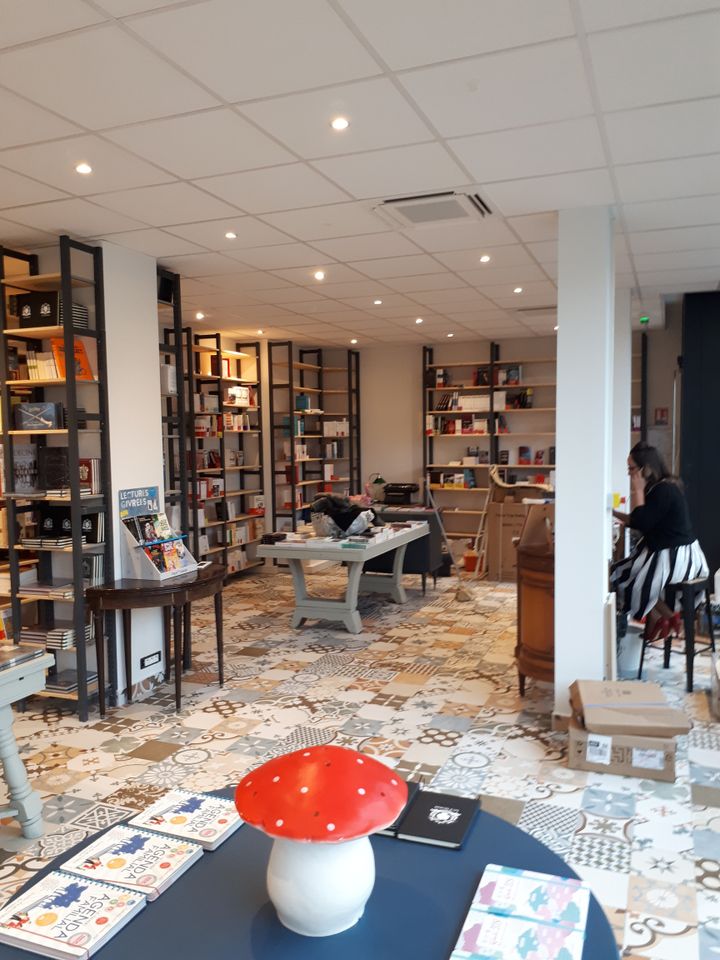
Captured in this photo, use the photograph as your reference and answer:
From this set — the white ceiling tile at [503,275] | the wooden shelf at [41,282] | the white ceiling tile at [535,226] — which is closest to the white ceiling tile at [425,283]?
the white ceiling tile at [503,275]

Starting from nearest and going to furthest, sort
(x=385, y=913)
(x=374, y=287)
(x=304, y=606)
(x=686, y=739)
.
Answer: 1. (x=385, y=913)
2. (x=686, y=739)
3. (x=374, y=287)
4. (x=304, y=606)

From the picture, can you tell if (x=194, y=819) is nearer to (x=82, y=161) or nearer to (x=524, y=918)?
(x=524, y=918)

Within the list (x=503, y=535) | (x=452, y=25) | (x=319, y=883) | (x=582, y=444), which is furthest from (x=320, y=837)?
(x=503, y=535)

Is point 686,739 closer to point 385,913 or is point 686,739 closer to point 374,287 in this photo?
point 385,913

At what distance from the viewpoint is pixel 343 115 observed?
2908mm

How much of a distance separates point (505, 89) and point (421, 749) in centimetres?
327

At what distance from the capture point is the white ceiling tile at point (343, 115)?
2.74 metres

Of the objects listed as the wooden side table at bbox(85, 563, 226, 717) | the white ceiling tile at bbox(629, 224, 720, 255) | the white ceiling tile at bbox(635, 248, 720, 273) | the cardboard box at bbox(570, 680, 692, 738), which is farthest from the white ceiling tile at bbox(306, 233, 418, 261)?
the cardboard box at bbox(570, 680, 692, 738)

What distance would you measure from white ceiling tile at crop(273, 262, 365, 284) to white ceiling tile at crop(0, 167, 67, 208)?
190 cm

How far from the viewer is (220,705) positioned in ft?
15.8

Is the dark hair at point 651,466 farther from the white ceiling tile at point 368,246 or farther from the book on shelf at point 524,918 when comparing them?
the book on shelf at point 524,918

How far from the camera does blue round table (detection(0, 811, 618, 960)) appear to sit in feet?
4.48

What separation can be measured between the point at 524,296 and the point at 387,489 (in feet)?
12.9

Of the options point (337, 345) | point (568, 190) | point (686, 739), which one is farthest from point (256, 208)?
point (337, 345)
